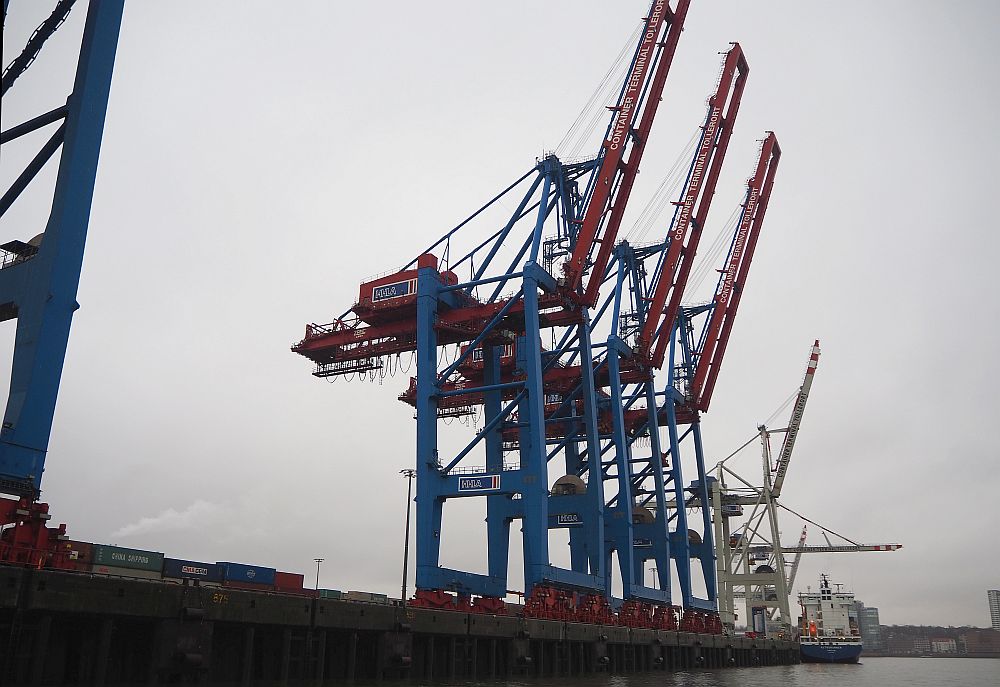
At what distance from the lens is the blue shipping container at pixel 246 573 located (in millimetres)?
28664

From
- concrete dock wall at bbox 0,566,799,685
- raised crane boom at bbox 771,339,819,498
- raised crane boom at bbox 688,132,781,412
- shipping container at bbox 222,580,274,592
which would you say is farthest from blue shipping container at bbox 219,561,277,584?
raised crane boom at bbox 771,339,819,498

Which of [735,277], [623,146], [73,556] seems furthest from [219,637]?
[735,277]

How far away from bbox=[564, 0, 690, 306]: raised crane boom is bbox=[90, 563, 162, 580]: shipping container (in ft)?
74.0

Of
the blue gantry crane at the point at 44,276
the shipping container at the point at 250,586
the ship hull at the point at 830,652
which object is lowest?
the ship hull at the point at 830,652

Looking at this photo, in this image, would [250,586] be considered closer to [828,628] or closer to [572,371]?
[572,371]

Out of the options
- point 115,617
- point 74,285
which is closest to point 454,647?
point 115,617

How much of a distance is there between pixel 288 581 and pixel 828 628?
7535 centimetres

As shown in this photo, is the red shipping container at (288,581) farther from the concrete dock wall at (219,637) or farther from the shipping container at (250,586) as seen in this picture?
the concrete dock wall at (219,637)

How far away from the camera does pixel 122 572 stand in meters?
24.6

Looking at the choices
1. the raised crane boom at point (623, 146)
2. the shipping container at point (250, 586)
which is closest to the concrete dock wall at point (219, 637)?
the shipping container at point (250, 586)

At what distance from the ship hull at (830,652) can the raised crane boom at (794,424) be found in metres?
16.2

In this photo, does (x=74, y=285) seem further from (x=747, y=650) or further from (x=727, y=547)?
(x=727, y=547)

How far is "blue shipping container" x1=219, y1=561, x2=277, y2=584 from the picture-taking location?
28.7m

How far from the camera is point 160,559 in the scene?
88.2ft
